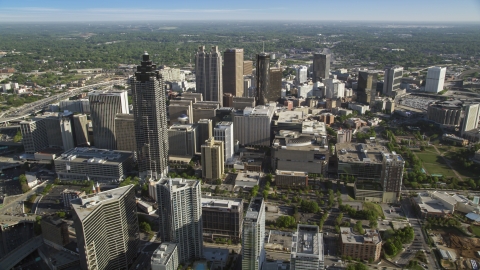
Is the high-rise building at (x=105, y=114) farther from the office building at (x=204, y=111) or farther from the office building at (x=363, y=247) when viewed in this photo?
the office building at (x=363, y=247)

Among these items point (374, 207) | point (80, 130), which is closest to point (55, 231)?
point (80, 130)

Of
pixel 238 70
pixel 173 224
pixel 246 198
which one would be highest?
pixel 238 70

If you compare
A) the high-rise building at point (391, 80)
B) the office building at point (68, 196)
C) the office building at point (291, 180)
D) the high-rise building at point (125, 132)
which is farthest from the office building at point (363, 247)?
the high-rise building at point (391, 80)

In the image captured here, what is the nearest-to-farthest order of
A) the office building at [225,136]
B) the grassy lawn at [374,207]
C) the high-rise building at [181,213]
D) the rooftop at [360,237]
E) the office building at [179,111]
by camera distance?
the high-rise building at [181,213] → the rooftop at [360,237] → the grassy lawn at [374,207] → the office building at [225,136] → the office building at [179,111]

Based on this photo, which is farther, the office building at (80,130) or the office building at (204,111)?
the office building at (204,111)

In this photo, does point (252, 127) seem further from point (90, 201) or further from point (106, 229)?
point (90, 201)

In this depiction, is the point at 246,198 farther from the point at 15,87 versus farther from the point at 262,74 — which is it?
the point at 15,87

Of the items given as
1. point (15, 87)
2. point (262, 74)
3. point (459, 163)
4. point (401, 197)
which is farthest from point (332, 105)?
point (15, 87)

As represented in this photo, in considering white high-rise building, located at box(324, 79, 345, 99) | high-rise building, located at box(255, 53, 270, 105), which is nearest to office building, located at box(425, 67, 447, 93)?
white high-rise building, located at box(324, 79, 345, 99)
